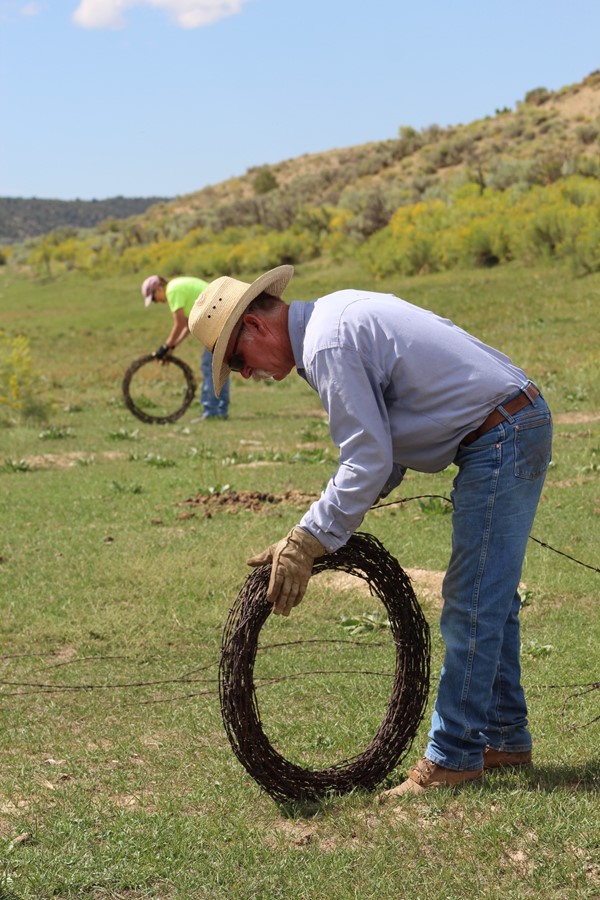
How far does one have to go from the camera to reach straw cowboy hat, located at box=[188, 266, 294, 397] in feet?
13.9

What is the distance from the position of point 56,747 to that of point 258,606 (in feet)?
5.48

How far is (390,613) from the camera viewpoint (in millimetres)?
4859

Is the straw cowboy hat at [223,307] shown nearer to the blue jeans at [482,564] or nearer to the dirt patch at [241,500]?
the blue jeans at [482,564]

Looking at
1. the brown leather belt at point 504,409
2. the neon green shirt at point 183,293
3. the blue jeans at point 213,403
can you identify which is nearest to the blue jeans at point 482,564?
the brown leather belt at point 504,409

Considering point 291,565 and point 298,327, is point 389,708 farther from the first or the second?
point 298,327

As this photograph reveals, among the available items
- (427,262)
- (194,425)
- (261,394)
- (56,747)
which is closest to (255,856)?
(56,747)

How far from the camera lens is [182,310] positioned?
15.1 m

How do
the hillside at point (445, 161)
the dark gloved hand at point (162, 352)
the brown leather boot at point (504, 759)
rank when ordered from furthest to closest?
the hillside at point (445, 161) → the dark gloved hand at point (162, 352) → the brown leather boot at point (504, 759)

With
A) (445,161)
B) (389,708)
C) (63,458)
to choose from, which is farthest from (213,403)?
(445,161)

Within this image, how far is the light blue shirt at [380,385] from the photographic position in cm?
405

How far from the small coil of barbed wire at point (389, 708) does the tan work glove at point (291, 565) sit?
17cm

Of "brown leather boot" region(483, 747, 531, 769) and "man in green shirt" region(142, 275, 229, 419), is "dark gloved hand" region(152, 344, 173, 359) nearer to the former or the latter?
"man in green shirt" region(142, 275, 229, 419)

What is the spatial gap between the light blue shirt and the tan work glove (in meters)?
0.05

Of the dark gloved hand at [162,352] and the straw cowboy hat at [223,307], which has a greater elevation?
the straw cowboy hat at [223,307]
